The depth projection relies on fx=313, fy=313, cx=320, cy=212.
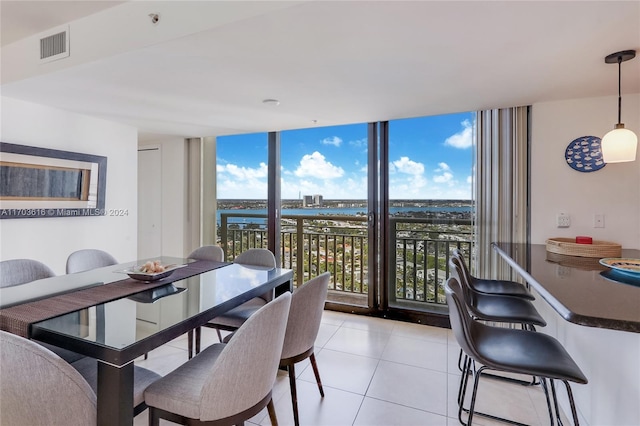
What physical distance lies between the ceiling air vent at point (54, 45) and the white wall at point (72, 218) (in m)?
0.92

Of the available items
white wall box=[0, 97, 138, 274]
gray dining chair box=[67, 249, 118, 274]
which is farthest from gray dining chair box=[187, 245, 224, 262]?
white wall box=[0, 97, 138, 274]

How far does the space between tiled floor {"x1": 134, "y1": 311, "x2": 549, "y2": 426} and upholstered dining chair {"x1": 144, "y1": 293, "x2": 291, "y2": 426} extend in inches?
29.0

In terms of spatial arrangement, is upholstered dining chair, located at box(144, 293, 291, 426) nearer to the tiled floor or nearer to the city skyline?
the tiled floor

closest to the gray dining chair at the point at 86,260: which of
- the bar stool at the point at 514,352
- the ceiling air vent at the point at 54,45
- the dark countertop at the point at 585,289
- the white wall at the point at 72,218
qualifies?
the white wall at the point at 72,218

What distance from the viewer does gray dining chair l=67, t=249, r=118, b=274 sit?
2486 millimetres

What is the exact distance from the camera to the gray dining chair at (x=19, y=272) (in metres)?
2.12

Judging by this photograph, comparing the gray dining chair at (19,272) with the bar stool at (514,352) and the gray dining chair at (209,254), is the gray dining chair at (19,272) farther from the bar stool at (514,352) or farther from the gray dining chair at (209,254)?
the bar stool at (514,352)

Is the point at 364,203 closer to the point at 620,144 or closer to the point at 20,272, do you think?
the point at 620,144

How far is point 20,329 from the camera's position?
4.39 ft

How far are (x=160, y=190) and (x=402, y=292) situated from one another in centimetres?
356

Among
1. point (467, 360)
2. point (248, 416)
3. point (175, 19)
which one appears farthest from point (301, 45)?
point (467, 360)

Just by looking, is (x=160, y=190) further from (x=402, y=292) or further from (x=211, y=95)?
(x=402, y=292)

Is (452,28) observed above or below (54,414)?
above

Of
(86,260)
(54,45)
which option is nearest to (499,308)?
(86,260)
